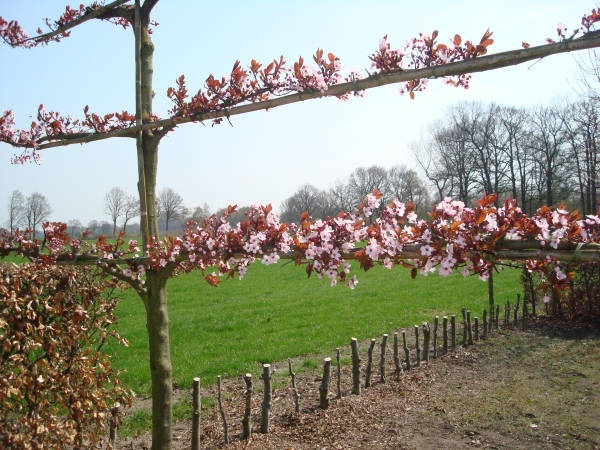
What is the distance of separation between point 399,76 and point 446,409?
3995 mm

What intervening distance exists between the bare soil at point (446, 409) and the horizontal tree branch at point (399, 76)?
3.12m

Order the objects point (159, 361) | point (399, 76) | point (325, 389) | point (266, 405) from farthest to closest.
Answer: point (325, 389) → point (266, 405) → point (159, 361) → point (399, 76)

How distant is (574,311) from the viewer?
8.97 metres

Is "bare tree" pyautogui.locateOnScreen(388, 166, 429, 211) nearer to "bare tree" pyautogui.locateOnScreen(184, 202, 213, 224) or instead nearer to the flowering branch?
"bare tree" pyautogui.locateOnScreen(184, 202, 213, 224)

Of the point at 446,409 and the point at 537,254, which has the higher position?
the point at 537,254

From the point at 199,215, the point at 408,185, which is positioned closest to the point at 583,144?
the point at 408,185

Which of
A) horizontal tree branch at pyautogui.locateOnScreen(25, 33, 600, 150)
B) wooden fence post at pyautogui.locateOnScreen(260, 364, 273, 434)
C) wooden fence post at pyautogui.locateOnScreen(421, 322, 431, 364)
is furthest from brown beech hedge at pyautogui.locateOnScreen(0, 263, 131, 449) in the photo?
wooden fence post at pyautogui.locateOnScreen(421, 322, 431, 364)

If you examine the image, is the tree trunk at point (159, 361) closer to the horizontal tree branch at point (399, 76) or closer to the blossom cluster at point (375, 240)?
the blossom cluster at point (375, 240)

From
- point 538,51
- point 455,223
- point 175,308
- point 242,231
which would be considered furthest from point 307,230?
point 175,308

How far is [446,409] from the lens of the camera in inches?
204

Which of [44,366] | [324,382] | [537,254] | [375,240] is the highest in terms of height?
[375,240]

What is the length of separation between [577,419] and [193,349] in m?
5.89

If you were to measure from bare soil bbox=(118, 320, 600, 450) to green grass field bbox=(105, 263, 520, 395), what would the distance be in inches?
34.4

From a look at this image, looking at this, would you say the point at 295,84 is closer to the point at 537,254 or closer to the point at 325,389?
the point at 537,254
